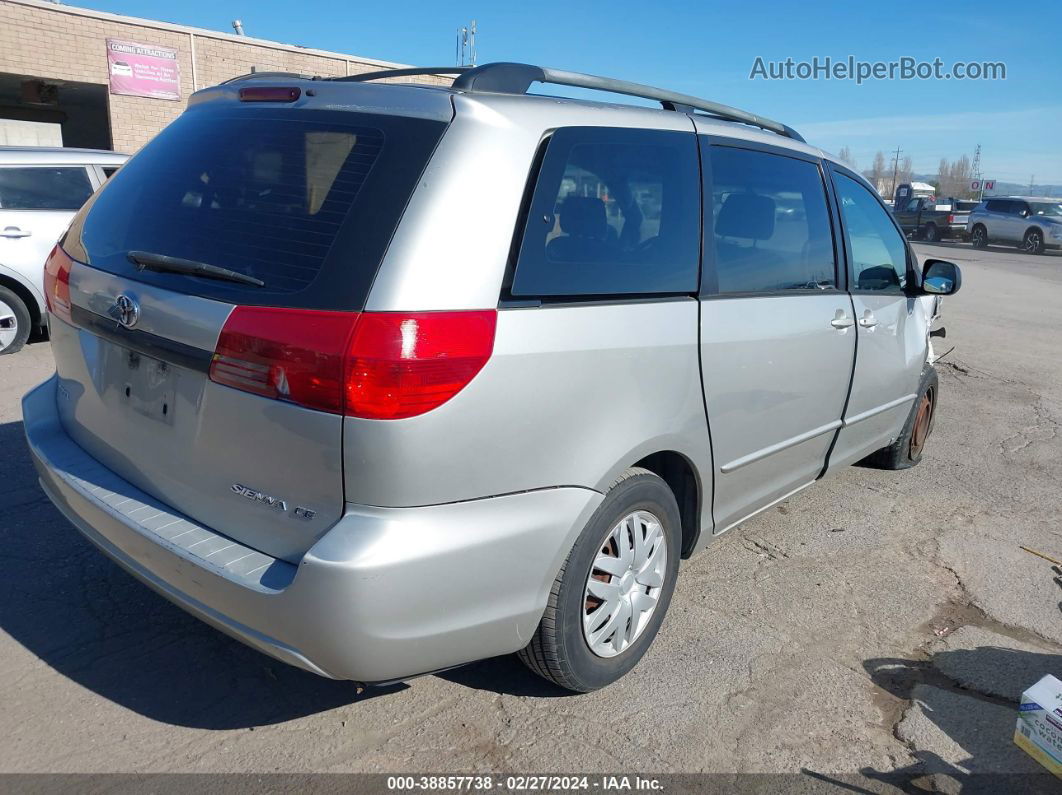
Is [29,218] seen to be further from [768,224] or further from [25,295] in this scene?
[768,224]

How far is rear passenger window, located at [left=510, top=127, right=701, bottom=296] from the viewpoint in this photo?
245 cm

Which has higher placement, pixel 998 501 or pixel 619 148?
pixel 619 148

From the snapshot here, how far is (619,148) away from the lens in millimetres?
2805

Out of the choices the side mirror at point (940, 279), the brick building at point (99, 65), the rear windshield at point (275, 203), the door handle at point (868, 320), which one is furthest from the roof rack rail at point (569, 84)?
the brick building at point (99, 65)

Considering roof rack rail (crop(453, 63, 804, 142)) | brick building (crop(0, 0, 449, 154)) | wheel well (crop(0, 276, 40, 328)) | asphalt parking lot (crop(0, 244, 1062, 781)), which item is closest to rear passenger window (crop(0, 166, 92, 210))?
wheel well (crop(0, 276, 40, 328))

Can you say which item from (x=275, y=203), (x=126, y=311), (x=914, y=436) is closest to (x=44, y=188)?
(x=126, y=311)

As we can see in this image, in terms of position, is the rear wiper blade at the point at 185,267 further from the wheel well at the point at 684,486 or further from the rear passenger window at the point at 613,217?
the wheel well at the point at 684,486

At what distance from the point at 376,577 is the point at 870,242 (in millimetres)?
3405

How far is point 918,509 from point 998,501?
0.60 meters

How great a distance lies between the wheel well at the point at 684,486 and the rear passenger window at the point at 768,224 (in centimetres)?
65

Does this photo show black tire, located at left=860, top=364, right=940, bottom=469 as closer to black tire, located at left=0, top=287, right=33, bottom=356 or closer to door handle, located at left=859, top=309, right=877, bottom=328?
door handle, located at left=859, top=309, right=877, bottom=328

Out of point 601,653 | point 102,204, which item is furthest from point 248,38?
point 601,653

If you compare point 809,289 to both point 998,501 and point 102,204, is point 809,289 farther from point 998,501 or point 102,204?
point 102,204

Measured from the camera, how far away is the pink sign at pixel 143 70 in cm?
1866
